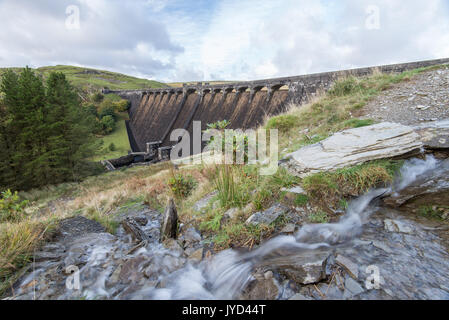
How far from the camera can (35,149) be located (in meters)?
14.9

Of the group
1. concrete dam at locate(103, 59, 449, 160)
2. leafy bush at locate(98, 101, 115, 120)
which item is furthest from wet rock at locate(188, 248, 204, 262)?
leafy bush at locate(98, 101, 115, 120)

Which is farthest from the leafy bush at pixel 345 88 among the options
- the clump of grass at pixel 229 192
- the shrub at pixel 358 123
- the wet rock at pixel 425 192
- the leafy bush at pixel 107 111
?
the leafy bush at pixel 107 111

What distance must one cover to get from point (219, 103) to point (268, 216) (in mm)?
20187

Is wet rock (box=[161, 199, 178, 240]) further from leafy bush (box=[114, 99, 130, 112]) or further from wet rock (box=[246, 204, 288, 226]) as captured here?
leafy bush (box=[114, 99, 130, 112])

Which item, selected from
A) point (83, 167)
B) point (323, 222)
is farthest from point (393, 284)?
point (83, 167)

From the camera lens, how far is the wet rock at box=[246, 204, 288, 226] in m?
2.88

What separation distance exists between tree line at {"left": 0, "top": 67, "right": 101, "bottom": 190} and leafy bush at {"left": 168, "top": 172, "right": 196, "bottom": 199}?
15068 mm

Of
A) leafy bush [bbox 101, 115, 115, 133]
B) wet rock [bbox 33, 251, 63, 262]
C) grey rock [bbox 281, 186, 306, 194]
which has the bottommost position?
wet rock [bbox 33, 251, 63, 262]

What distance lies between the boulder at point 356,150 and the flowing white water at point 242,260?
2.38 ft

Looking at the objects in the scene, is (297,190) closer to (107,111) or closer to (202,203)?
(202,203)

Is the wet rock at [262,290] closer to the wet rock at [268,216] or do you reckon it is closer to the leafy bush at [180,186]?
the wet rock at [268,216]

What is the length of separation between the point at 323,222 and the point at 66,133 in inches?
793

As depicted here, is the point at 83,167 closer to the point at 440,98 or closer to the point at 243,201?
the point at 243,201
